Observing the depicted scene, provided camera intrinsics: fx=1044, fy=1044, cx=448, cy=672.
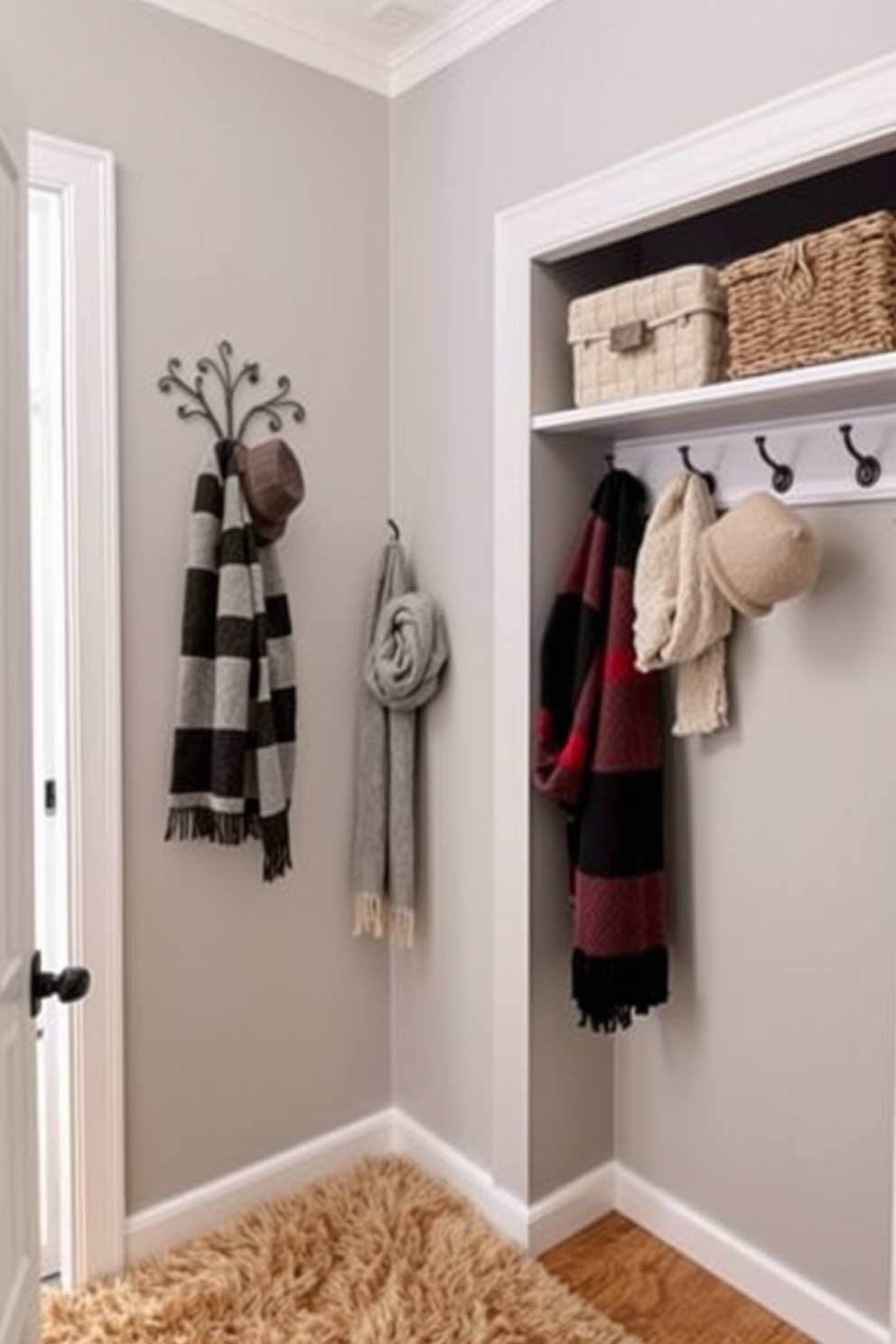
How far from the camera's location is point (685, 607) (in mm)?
1848

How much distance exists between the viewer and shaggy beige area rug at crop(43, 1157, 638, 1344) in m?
1.92

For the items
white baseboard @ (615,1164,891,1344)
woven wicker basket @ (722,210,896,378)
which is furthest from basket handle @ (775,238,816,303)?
white baseboard @ (615,1164,891,1344)

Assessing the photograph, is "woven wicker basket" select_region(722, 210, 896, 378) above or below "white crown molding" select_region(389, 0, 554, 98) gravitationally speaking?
below

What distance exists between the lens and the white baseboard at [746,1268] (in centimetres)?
192

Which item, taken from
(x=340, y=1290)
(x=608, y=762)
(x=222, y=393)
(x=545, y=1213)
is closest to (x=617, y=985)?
(x=608, y=762)

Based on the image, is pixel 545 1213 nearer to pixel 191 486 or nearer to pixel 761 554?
pixel 761 554

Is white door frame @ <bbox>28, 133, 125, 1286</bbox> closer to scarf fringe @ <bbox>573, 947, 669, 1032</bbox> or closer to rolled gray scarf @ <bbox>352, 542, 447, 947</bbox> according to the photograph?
rolled gray scarf @ <bbox>352, 542, 447, 947</bbox>

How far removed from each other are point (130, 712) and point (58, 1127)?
0.85m

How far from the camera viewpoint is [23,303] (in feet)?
4.68

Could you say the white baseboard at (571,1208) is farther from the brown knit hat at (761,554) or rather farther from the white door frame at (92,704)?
the brown knit hat at (761,554)

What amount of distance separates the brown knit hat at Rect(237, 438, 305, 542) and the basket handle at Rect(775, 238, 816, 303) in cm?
95

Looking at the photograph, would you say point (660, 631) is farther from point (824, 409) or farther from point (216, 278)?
point (216, 278)

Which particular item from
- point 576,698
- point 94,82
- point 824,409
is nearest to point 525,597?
point 576,698

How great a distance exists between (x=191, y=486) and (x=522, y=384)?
0.70 metres
